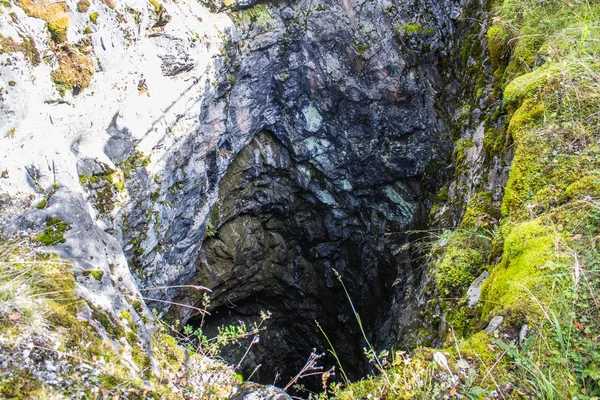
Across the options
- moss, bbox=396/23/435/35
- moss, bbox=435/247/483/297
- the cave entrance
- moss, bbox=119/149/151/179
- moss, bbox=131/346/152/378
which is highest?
moss, bbox=396/23/435/35

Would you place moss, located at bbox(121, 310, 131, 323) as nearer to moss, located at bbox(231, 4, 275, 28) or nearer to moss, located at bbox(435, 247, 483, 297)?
moss, located at bbox(435, 247, 483, 297)

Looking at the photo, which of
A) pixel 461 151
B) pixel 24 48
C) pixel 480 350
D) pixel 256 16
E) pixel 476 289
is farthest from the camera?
pixel 256 16

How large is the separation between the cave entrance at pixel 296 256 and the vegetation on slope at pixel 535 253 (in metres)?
3.36

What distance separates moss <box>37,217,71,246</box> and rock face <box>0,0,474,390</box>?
217 mm

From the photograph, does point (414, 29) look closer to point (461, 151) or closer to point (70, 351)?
point (461, 151)

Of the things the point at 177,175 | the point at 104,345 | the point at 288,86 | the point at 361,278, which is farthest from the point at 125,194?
the point at 361,278

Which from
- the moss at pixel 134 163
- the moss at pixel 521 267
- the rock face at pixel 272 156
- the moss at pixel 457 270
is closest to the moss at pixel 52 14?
the rock face at pixel 272 156

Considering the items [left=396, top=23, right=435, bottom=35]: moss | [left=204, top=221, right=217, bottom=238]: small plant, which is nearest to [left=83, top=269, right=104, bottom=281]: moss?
[left=204, top=221, right=217, bottom=238]: small plant

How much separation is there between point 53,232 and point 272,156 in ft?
15.4

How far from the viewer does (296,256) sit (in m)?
8.19

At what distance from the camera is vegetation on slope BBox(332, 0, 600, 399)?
154cm

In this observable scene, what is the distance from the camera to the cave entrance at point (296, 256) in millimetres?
6922

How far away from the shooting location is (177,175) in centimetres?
521

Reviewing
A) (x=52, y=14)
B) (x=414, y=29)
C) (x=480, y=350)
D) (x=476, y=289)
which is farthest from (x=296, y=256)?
(x=480, y=350)
